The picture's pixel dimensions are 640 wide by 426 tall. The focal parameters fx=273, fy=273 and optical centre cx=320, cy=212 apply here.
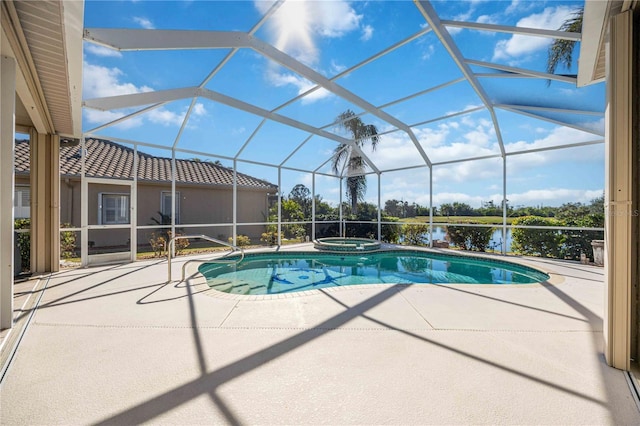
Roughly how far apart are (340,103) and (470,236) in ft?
22.2

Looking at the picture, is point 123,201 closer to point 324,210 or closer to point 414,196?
point 324,210

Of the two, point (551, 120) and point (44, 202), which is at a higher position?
point (551, 120)

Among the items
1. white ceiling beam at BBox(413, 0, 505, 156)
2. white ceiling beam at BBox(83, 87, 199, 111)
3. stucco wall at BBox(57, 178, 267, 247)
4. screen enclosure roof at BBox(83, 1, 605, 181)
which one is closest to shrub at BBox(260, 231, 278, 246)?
stucco wall at BBox(57, 178, 267, 247)

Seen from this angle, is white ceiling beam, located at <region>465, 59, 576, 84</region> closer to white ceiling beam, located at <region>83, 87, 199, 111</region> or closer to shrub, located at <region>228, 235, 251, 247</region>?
white ceiling beam, located at <region>83, 87, 199, 111</region>

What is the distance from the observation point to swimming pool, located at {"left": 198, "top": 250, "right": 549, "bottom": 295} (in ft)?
20.6

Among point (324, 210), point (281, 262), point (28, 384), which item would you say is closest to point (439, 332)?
point (28, 384)

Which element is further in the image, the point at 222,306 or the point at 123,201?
the point at 123,201

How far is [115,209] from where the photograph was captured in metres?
7.40

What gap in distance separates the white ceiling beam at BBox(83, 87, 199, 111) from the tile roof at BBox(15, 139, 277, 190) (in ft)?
7.96

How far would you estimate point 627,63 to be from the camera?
2287 millimetres

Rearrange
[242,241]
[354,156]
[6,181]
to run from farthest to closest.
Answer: [354,156] < [242,241] < [6,181]

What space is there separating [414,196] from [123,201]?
10044mm

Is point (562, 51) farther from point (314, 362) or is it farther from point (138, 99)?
point (138, 99)

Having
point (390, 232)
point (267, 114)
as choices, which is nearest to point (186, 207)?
point (267, 114)
